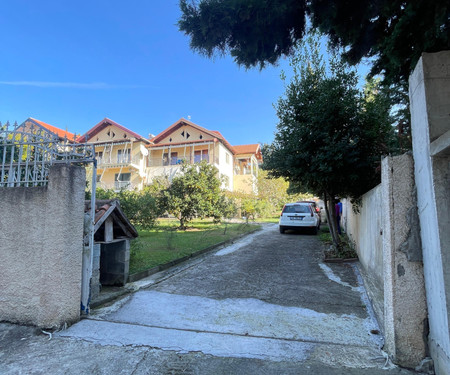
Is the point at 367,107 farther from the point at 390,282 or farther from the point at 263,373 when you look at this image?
the point at 263,373

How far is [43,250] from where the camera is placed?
12.0 ft

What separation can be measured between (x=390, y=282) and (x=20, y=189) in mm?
4807

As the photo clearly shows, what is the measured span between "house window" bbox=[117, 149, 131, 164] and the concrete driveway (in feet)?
76.8

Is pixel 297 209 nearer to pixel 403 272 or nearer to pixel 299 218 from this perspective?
pixel 299 218

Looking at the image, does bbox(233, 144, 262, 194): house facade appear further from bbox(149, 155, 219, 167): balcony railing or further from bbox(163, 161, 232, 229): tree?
bbox(163, 161, 232, 229): tree

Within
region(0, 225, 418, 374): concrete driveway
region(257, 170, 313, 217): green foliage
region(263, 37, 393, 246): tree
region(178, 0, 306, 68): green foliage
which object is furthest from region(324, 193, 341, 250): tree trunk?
region(257, 170, 313, 217): green foliage

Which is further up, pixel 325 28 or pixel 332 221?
pixel 325 28

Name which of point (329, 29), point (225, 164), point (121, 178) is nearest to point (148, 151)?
point (121, 178)

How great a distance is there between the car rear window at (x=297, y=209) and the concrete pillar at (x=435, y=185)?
1158 cm

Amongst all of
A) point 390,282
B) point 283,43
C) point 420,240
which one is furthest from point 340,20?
point 390,282

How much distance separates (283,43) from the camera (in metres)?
4.54

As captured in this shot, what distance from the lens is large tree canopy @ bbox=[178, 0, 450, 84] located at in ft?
10.4

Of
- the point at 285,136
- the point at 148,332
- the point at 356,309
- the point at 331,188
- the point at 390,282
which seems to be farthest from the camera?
the point at 285,136

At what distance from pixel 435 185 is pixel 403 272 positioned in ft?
3.21
